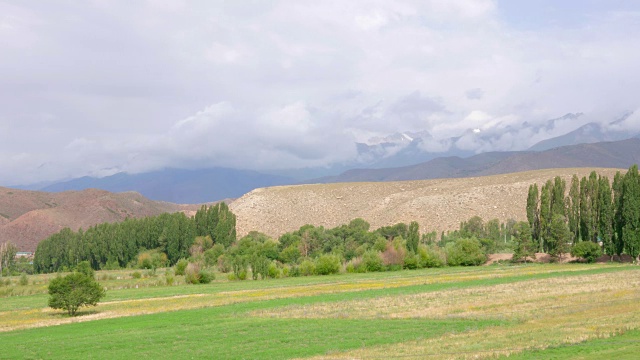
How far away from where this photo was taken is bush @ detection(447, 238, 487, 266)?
9288cm

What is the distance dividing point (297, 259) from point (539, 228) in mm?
38635

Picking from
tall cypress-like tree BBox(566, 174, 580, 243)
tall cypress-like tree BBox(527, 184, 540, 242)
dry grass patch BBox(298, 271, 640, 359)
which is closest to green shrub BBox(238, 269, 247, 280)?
dry grass patch BBox(298, 271, 640, 359)

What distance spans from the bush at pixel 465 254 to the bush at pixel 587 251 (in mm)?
Result: 14393

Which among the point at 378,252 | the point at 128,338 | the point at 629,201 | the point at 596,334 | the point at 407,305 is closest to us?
the point at 596,334

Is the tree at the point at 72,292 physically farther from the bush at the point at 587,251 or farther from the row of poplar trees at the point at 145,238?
the bush at the point at 587,251

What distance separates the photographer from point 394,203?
16450 cm

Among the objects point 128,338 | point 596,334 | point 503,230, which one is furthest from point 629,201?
point 128,338

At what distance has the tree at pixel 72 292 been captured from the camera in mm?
46312

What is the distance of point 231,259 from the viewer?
97.5 metres

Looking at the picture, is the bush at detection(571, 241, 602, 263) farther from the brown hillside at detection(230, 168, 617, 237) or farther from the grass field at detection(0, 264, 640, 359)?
the brown hillside at detection(230, 168, 617, 237)

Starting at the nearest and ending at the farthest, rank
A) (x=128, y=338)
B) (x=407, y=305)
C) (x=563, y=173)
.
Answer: (x=128, y=338)
(x=407, y=305)
(x=563, y=173)

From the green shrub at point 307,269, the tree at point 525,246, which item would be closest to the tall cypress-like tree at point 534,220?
the tree at point 525,246

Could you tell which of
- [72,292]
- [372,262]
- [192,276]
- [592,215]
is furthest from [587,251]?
[72,292]

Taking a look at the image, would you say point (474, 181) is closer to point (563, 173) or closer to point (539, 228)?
point (563, 173)
